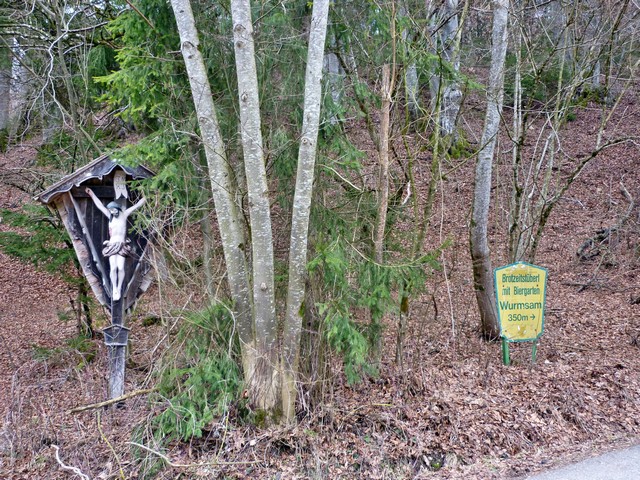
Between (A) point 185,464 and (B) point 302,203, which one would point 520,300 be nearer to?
(B) point 302,203

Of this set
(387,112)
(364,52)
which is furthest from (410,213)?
(364,52)

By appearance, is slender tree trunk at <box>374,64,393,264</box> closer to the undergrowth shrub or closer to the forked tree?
the forked tree

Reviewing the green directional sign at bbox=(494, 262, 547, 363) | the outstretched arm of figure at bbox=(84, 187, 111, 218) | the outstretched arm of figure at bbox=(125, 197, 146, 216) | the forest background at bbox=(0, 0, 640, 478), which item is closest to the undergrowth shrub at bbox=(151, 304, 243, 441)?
the forest background at bbox=(0, 0, 640, 478)

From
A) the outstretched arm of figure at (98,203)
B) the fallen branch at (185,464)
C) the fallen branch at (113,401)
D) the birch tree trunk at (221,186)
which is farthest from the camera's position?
the outstretched arm of figure at (98,203)

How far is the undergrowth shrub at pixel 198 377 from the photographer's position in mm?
5926

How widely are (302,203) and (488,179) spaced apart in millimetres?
3706

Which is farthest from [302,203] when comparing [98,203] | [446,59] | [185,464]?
[446,59]

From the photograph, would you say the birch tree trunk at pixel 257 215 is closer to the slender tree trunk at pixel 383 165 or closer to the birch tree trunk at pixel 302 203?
the birch tree trunk at pixel 302 203

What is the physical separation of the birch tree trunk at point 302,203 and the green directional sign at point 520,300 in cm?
288

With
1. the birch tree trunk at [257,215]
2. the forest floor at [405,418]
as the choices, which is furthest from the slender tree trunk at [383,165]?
the birch tree trunk at [257,215]

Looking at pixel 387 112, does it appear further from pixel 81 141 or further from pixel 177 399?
pixel 81 141

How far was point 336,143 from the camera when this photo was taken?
21.8 feet

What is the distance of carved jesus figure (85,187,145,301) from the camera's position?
6.67 metres

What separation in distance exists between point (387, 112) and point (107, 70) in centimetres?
495
